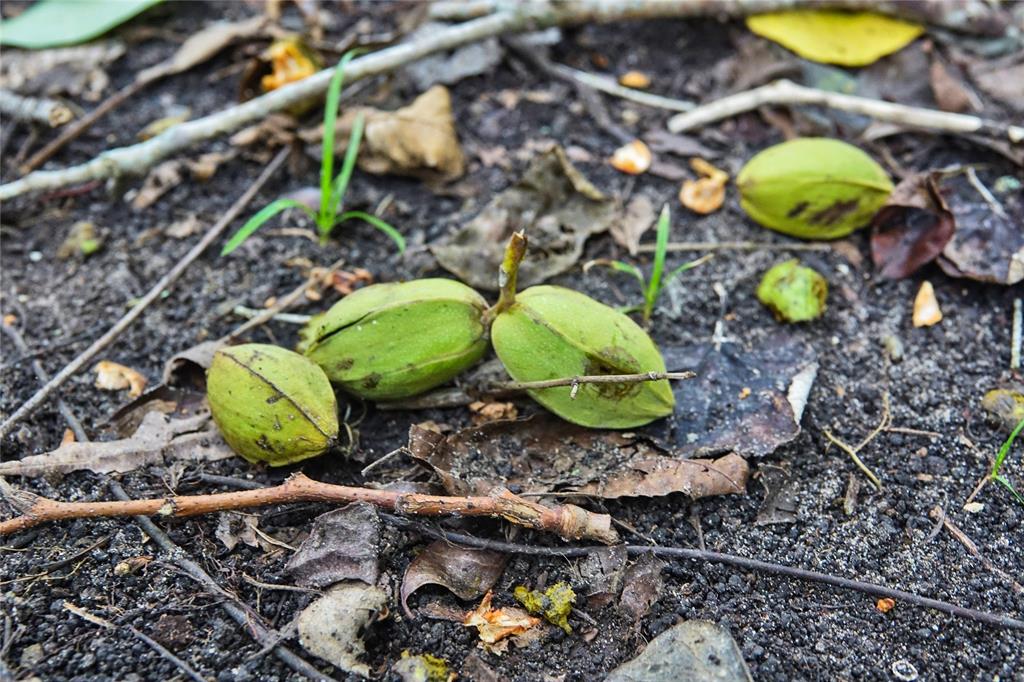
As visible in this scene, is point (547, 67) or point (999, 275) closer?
point (999, 275)

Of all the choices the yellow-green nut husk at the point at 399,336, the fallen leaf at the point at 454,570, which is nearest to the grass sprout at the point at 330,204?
the yellow-green nut husk at the point at 399,336

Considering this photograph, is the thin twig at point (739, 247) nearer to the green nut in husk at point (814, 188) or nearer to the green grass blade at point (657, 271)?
the green nut in husk at point (814, 188)

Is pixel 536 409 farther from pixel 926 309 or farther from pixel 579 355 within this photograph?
pixel 926 309

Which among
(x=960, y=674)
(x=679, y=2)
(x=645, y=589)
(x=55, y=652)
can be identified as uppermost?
(x=679, y=2)

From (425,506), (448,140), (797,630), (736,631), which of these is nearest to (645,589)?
(736,631)

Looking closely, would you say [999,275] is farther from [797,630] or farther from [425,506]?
[425,506]

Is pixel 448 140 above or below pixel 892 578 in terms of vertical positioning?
above

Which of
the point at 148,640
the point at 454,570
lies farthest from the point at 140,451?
the point at 454,570
